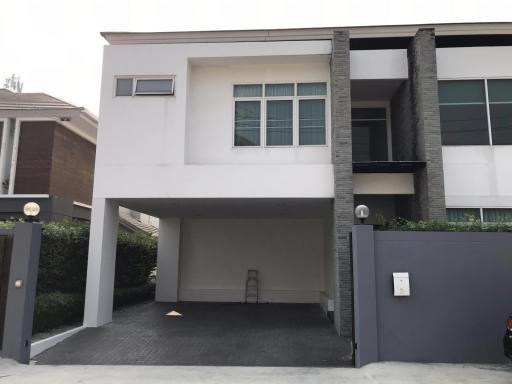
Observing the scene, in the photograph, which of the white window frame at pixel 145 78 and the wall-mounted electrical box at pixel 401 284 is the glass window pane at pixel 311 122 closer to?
the white window frame at pixel 145 78

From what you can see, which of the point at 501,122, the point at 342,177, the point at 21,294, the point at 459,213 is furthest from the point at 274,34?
the point at 21,294

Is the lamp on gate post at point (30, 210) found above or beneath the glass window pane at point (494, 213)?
beneath

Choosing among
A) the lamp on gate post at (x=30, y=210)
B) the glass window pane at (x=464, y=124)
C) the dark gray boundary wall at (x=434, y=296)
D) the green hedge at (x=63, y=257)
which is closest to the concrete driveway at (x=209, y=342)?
the dark gray boundary wall at (x=434, y=296)

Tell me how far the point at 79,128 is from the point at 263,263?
7656mm

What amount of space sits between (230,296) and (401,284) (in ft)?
26.9

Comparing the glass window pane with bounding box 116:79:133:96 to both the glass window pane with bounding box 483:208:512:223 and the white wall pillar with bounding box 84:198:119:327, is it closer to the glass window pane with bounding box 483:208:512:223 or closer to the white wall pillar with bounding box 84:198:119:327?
the white wall pillar with bounding box 84:198:119:327

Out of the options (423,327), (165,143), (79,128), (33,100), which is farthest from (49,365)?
(33,100)

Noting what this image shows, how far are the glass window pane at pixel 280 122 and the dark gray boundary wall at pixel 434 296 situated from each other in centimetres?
395

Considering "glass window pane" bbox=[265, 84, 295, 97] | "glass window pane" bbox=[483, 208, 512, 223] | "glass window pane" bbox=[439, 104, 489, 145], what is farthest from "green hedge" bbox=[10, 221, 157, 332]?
"glass window pane" bbox=[483, 208, 512, 223]

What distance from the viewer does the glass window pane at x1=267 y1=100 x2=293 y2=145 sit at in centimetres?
1045

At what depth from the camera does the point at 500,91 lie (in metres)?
10.4

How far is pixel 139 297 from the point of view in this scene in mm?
14125

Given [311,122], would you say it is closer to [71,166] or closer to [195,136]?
[195,136]

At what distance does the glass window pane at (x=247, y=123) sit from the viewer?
10.5 meters
